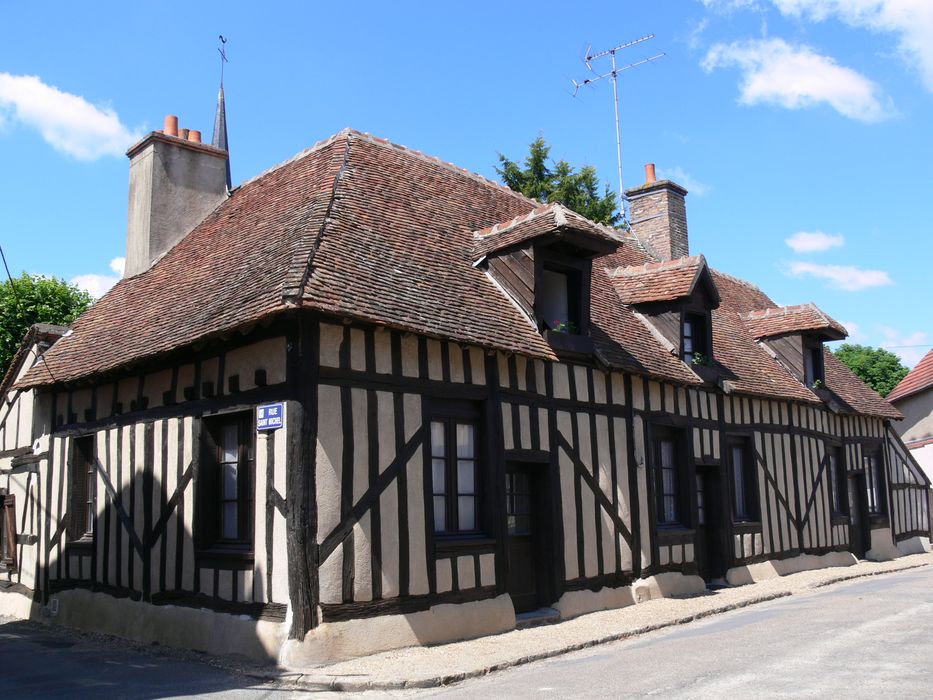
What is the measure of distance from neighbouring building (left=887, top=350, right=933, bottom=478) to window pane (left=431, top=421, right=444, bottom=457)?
1803cm

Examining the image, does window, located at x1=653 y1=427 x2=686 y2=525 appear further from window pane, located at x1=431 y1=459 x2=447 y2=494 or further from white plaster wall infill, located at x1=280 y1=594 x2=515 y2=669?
window pane, located at x1=431 y1=459 x2=447 y2=494

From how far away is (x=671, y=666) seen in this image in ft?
23.1

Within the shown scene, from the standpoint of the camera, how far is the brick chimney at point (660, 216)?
58.7ft

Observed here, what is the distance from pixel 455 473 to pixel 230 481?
2.26 metres

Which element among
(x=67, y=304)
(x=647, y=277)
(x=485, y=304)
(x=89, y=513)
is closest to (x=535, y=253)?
(x=485, y=304)

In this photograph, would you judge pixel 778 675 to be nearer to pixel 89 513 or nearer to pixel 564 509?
pixel 564 509

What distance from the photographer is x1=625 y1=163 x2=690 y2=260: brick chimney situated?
17.9m

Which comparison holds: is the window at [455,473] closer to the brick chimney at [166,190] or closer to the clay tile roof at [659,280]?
the clay tile roof at [659,280]

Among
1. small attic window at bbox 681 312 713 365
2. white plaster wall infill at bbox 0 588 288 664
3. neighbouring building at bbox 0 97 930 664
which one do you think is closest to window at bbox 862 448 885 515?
neighbouring building at bbox 0 97 930 664

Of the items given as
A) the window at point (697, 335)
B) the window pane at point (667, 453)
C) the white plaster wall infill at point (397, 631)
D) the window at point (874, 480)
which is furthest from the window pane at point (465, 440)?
the window at point (874, 480)

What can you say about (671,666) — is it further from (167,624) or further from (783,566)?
(783,566)

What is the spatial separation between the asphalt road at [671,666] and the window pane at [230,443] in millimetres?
1896

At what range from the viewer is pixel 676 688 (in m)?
6.17

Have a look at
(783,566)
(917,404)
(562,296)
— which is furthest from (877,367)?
(562,296)
